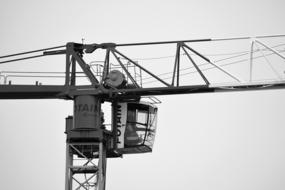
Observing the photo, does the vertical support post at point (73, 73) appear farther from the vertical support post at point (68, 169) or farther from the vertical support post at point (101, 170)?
the vertical support post at point (101, 170)

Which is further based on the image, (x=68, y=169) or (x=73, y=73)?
(x=73, y=73)

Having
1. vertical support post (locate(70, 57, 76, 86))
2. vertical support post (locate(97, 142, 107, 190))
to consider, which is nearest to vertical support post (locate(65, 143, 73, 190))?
vertical support post (locate(97, 142, 107, 190))

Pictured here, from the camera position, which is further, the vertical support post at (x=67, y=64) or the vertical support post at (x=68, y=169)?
the vertical support post at (x=67, y=64)

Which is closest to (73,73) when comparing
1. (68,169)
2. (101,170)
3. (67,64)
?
(67,64)

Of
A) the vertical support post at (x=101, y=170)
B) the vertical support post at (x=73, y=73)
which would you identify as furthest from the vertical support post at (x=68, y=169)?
the vertical support post at (x=73, y=73)

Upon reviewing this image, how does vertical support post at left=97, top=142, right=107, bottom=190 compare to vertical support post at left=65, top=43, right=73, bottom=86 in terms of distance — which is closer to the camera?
vertical support post at left=97, top=142, right=107, bottom=190

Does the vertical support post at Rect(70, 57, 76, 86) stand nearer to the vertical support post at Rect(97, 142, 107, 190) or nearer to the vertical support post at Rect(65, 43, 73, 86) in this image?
the vertical support post at Rect(65, 43, 73, 86)

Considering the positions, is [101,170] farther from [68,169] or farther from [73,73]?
[73,73]

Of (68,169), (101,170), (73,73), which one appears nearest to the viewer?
(101,170)

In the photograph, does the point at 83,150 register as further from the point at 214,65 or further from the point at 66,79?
the point at 214,65

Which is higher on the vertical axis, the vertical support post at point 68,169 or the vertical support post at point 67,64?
the vertical support post at point 67,64

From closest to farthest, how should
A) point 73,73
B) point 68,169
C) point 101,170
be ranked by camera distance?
point 101,170 < point 68,169 < point 73,73

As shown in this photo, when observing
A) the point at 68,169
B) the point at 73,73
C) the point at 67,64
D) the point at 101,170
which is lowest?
the point at 68,169

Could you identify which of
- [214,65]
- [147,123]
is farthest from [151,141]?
[214,65]
